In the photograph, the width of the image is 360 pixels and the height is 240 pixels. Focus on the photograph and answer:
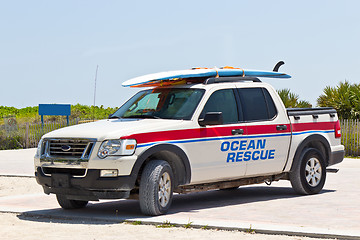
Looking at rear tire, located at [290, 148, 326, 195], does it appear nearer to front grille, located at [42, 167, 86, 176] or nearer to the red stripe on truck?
the red stripe on truck

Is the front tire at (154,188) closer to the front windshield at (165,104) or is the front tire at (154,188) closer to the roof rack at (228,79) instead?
the front windshield at (165,104)

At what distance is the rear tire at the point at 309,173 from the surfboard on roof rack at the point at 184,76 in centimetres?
175

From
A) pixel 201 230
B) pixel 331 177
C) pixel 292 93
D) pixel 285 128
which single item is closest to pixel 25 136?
pixel 292 93

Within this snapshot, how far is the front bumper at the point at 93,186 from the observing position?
9.41 metres

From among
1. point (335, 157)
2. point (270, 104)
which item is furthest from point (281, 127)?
point (335, 157)

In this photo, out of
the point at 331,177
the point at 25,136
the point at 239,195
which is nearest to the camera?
the point at 239,195

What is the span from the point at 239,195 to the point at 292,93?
2172 centimetres

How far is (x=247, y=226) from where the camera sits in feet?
28.5

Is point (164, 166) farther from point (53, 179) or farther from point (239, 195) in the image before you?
point (239, 195)

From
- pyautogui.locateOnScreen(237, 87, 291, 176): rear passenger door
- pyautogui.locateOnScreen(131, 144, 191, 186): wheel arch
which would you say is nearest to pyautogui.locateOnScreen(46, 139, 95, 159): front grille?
pyautogui.locateOnScreen(131, 144, 191, 186): wheel arch

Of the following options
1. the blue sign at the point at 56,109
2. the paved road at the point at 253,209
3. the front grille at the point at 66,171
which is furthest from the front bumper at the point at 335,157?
the blue sign at the point at 56,109

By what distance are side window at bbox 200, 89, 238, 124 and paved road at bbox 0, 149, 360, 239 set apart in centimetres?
144

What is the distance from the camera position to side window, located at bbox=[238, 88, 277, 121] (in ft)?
36.9

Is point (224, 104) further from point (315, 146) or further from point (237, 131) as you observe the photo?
point (315, 146)
